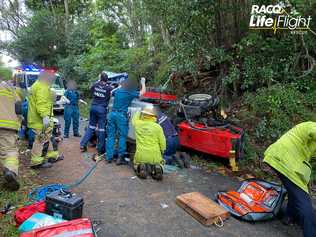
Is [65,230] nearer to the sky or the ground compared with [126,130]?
nearer to the ground

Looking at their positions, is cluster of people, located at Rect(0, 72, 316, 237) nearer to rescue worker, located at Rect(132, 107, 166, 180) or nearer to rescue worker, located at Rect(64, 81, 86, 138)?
rescue worker, located at Rect(132, 107, 166, 180)

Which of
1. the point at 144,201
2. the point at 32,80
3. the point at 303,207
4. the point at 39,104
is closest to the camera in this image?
the point at 303,207


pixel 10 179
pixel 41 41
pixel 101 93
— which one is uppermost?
pixel 41 41

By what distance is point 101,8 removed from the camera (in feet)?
60.7

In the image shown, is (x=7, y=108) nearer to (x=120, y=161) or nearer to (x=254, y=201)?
(x=120, y=161)

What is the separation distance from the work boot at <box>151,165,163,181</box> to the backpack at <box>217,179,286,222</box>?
1.21m

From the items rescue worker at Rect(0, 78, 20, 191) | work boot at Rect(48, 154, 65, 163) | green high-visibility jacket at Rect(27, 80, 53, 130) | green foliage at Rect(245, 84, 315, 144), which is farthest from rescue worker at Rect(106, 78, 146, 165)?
green foliage at Rect(245, 84, 315, 144)

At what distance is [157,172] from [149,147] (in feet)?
1.52

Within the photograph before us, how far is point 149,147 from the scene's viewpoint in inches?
227

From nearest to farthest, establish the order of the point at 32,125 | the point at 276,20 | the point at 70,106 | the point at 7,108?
1. the point at 7,108
2. the point at 32,125
3. the point at 276,20
4. the point at 70,106

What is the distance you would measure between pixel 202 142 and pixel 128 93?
6.02 feet

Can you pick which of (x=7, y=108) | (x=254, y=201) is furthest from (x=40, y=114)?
(x=254, y=201)

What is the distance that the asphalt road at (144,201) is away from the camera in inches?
164

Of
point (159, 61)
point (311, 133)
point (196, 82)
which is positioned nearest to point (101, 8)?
point (159, 61)
